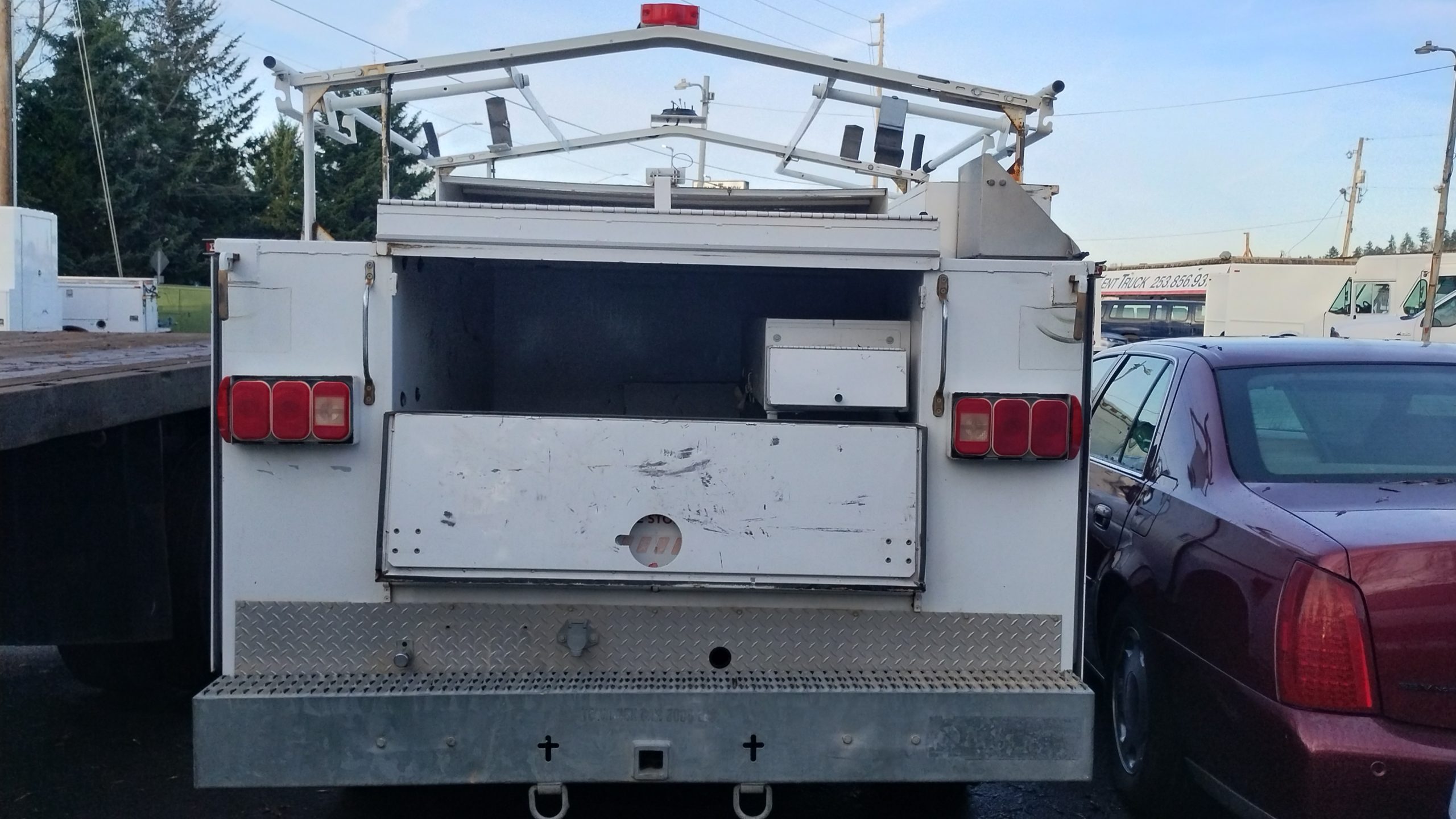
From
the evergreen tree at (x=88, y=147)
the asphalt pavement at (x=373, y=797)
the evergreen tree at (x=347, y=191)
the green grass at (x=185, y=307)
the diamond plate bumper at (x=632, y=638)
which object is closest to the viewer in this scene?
the diamond plate bumper at (x=632, y=638)

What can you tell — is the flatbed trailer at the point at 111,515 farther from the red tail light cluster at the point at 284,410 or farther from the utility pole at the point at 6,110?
the utility pole at the point at 6,110

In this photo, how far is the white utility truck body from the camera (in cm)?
317

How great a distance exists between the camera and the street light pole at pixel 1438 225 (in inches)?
1116

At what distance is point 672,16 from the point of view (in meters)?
4.14

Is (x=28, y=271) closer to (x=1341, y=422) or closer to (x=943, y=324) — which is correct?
(x=943, y=324)

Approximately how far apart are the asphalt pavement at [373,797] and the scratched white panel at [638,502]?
4.70ft

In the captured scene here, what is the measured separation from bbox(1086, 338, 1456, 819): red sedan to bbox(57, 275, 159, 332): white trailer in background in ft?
70.9

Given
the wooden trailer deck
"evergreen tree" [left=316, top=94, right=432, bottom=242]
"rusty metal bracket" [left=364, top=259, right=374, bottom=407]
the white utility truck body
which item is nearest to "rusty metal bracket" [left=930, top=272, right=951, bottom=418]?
the white utility truck body

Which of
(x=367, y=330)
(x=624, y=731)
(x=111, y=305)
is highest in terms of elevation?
(x=111, y=305)

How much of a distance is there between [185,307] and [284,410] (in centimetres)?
3210

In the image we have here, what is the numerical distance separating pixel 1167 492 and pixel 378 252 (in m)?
2.73

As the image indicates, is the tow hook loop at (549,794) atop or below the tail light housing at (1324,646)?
below

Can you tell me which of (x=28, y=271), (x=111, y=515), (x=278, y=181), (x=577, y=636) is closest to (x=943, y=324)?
(x=577, y=636)

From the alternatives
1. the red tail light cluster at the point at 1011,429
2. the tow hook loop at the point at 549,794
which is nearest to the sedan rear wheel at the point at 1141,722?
the red tail light cluster at the point at 1011,429
